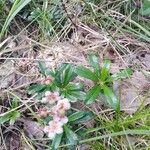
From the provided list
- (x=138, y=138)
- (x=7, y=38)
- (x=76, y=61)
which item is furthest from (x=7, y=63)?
(x=138, y=138)

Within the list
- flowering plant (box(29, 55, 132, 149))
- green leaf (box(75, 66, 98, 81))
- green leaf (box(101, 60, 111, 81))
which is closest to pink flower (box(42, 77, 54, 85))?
flowering plant (box(29, 55, 132, 149))

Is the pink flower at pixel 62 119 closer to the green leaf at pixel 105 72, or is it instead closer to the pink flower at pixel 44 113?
the pink flower at pixel 44 113

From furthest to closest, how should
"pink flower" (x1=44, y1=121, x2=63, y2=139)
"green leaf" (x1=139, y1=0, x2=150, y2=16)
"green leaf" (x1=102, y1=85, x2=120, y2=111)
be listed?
"green leaf" (x1=139, y1=0, x2=150, y2=16) → "green leaf" (x1=102, y1=85, x2=120, y2=111) → "pink flower" (x1=44, y1=121, x2=63, y2=139)

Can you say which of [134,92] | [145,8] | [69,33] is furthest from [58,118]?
[145,8]

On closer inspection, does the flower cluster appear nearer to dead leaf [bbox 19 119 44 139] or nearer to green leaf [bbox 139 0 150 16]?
dead leaf [bbox 19 119 44 139]

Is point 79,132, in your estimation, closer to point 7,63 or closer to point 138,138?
point 138,138

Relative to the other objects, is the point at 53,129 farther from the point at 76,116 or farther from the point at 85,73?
the point at 85,73

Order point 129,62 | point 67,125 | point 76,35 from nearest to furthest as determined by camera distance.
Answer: point 67,125 < point 129,62 < point 76,35
